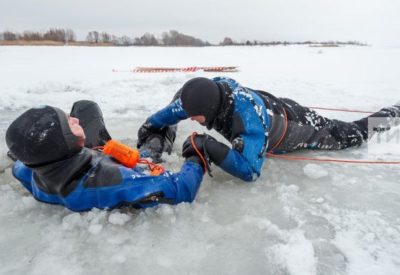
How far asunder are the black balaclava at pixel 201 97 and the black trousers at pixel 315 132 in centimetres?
83

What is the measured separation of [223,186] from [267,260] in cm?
84

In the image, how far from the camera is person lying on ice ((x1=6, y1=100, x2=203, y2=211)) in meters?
1.91

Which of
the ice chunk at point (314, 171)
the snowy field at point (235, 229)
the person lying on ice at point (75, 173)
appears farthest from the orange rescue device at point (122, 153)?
the ice chunk at point (314, 171)

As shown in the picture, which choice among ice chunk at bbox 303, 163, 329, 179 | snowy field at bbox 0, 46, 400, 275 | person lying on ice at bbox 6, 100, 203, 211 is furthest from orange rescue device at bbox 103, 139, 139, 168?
ice chunk at bbox 303, 163, 329, 179

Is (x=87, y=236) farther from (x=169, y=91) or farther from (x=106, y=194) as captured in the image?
(x=169, y=91)

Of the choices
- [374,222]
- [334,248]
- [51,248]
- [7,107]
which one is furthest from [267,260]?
[7,107]

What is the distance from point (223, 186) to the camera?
2582 mm

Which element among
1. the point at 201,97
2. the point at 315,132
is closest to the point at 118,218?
the point at 201,97

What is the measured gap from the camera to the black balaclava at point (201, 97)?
2504mm

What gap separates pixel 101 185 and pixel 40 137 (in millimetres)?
424

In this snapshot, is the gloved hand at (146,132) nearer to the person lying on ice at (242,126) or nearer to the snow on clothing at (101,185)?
the person lying on ice at (242,126)

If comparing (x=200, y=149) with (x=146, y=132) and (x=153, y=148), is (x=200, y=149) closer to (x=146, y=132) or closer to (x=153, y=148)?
(x=153, y=148)

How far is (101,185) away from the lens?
6.79ft

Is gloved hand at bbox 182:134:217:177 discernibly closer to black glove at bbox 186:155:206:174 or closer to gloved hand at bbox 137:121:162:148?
black glove at bbox 186:155:206:174
